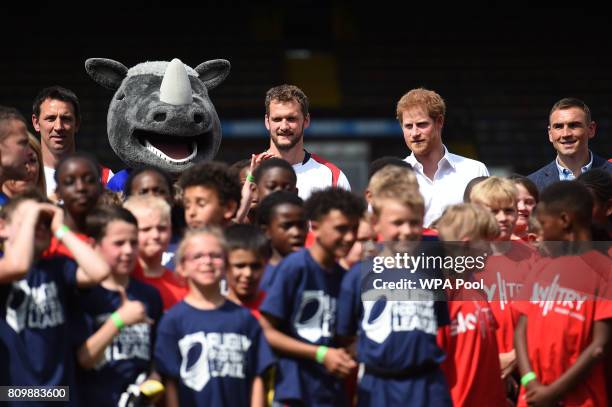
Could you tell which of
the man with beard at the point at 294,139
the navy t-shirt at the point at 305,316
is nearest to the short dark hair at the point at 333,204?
the navy t-shirt at the point at 305,316

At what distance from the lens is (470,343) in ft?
16.3

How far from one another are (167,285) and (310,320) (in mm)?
637

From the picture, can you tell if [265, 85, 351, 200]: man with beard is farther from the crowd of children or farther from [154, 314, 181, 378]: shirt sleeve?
[154, 314, 181, 378]: shirt sleeve

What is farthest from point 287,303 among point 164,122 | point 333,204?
point 164,122

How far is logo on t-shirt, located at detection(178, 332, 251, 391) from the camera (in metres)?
4.47

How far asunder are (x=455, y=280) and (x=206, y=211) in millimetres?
1101

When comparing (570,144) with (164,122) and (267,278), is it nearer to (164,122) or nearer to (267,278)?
(164,122)

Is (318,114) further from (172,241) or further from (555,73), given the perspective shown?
(172,241)

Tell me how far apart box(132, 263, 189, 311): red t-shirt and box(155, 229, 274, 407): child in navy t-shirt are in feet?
0.86

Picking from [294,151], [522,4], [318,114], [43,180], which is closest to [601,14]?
[522,4]

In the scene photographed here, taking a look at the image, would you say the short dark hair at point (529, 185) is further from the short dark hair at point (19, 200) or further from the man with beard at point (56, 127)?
the short dark hair at point (19, 200)

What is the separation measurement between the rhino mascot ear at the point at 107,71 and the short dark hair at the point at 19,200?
2.20m

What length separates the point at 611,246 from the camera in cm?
510

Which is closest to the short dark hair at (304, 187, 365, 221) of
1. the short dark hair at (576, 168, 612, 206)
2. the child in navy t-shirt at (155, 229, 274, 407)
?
the child in navy t-shirt at (155, 229, 274, 407)
